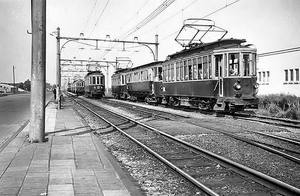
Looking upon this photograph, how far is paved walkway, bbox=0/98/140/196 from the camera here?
455 cm

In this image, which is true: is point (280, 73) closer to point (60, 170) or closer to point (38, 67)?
point (38, 67)

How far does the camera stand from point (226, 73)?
15.0 metres

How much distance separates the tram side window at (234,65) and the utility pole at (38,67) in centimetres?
928

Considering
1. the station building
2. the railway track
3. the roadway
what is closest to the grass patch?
the station building

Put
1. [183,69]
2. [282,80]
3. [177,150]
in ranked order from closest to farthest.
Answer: [177,150], [183,69], [282,80]

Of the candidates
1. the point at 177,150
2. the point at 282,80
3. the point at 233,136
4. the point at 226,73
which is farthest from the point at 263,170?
the point at 282,80

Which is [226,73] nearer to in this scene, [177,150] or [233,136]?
[233,136]

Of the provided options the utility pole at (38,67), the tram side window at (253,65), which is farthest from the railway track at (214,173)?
the tram side window at (253,65)

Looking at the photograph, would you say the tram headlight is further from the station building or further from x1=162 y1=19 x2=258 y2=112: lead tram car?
the station building

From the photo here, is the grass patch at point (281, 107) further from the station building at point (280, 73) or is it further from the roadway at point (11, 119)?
the roadway at point (11, 119)

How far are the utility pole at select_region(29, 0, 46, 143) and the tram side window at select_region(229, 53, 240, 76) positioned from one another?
9279 mm

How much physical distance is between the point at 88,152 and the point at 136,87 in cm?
2413

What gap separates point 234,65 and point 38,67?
965cm

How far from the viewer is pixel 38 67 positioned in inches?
324
